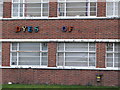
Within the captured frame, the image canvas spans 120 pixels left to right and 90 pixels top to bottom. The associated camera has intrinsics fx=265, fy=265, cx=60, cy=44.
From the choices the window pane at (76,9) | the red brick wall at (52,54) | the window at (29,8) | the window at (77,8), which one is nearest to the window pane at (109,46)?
the window at (77,8)

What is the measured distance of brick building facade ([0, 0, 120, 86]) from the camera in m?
15.8

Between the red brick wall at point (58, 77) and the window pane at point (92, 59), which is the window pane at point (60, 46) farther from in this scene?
the window pane at point (92, 59)

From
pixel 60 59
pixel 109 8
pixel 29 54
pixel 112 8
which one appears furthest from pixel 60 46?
pixel 112 8

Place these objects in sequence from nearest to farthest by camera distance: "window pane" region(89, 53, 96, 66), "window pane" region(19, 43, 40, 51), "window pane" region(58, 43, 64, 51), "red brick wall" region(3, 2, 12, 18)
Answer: "window pane" region(89, 53, 96, 66), "window pane" region(58, 43, 64, 51), "window pane" region(19, 43, 40, 51), "red brick wall" region(3, 2, 12, 18)

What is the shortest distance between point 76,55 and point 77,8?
2.89 m

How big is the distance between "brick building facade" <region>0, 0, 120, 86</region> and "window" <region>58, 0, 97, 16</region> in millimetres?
87

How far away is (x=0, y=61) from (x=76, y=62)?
477 cm

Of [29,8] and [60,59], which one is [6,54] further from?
[60,59]

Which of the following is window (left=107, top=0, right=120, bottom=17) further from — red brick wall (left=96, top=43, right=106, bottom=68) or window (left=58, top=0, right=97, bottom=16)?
red brick wall (left=96, top=43, right=106, bottom=68)

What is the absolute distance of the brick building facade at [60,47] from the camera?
51.9ft

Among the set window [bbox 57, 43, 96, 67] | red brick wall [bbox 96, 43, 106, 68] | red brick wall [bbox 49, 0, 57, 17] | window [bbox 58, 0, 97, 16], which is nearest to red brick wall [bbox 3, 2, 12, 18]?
red brick wall [bbox 49, 0, 57, 17]

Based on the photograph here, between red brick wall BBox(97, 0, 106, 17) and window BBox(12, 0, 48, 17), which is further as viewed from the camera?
window BBox(12, 0, 48, 17)

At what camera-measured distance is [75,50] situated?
53.1ft

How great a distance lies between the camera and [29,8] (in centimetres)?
1672
